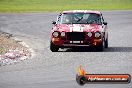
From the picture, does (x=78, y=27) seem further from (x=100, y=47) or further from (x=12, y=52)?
(x=12, y=52)

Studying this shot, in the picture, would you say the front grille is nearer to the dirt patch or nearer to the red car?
the red car

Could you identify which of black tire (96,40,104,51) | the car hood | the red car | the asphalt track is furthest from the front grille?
black tire (96,40,104,51)

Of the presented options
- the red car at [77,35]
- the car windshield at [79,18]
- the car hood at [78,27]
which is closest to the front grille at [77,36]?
the red car at [77,35]

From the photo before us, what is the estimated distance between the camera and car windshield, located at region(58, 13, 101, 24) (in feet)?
75.3

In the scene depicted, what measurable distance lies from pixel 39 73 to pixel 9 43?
9727 millimetres

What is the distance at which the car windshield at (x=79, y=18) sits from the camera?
2294 cm

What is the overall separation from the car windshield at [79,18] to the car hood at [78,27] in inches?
19.3

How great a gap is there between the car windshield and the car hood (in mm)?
489

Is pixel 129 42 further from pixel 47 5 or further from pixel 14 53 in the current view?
pixel 47 5

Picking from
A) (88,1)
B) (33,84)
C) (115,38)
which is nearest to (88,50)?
(115,38)

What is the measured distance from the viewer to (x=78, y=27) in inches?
861

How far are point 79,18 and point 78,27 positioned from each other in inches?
49.9

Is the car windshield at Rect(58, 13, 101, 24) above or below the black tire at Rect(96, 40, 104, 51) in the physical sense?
above

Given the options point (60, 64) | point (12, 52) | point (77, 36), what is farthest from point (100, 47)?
point (60, 64)
